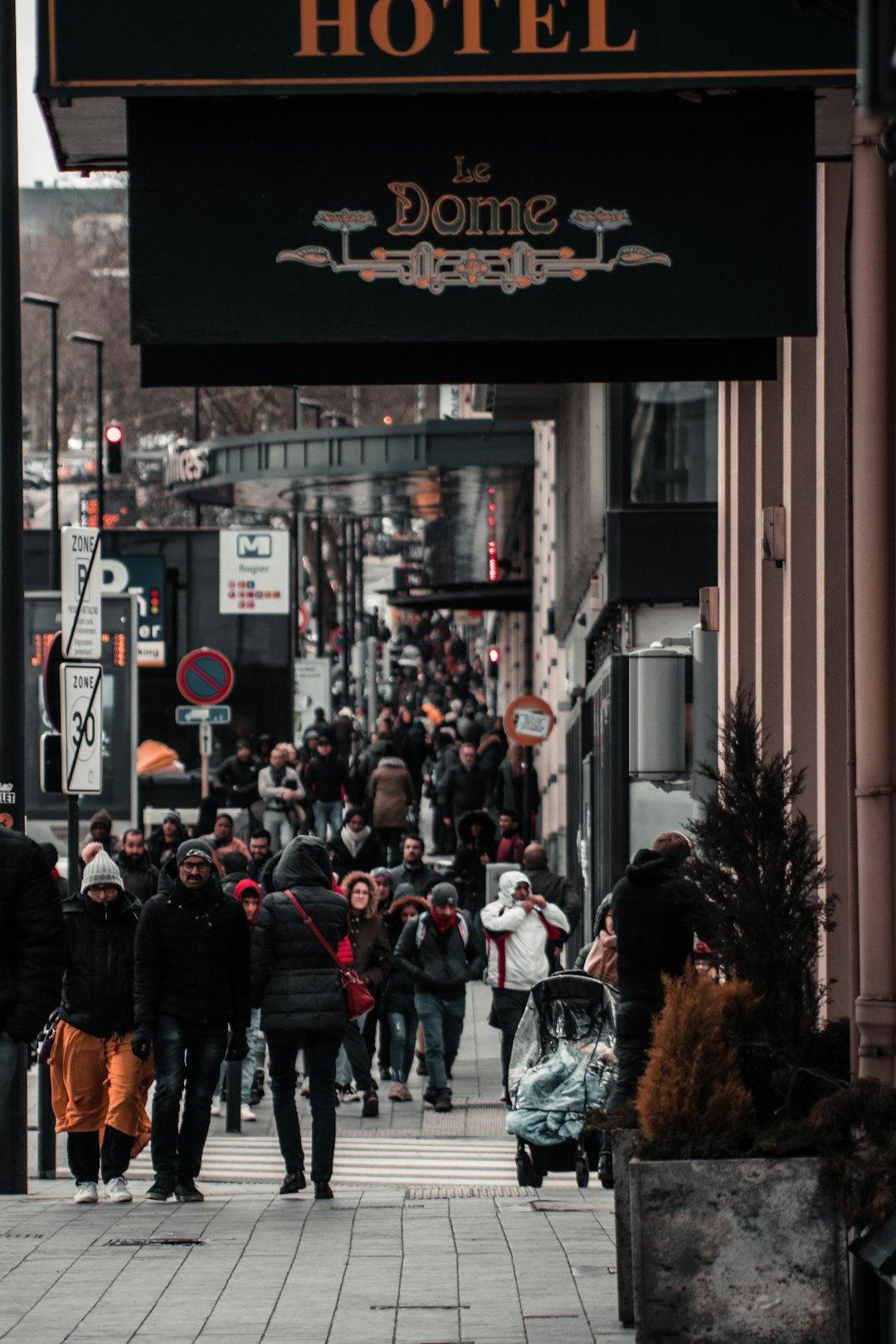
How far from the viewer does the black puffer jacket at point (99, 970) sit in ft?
38.0

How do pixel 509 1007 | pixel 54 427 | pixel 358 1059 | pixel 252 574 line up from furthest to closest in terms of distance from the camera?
pixel 54 427, pixel 252 574, pixel 358 1059, pixel 509 1007

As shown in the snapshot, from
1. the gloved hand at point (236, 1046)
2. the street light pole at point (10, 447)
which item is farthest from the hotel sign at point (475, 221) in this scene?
the street light pole at point (10, 447)

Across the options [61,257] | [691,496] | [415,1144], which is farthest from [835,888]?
[61,257]

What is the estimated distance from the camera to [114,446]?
36.2 meters

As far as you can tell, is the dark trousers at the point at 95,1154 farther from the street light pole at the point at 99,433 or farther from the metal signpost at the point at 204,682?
the street light pole at the point at 99,433

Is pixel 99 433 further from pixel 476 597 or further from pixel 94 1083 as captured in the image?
pixel 94 1083

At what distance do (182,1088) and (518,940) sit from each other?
16.2 feet

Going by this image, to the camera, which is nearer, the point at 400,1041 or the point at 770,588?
the point at 770,588

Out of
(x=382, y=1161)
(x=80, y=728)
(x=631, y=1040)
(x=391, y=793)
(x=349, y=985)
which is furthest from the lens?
(x=391, y=793)

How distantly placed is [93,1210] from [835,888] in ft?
12.7

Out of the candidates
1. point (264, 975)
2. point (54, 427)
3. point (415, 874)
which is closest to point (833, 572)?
point (264, 975)

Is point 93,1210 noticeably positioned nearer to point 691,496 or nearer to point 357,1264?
point 357,1264

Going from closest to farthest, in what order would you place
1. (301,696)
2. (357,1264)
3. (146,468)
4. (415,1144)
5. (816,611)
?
(357,1264) → (816,611) → (415,1144) → (301,696) → (146,468)

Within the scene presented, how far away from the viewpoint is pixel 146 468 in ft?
302
